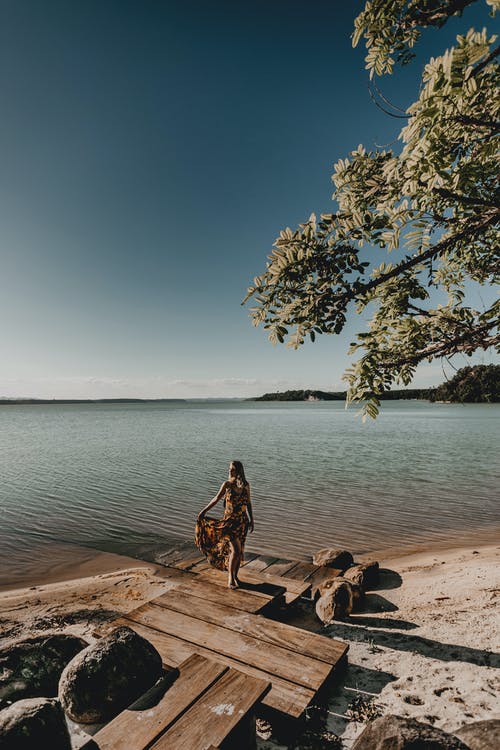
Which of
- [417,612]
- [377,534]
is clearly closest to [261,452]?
[377,534]

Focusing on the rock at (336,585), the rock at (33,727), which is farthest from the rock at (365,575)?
the rock at (33,727)

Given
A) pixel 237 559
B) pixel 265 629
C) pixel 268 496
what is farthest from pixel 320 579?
pixel 268 496

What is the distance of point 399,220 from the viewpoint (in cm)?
435

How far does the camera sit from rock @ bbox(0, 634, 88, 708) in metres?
4.79

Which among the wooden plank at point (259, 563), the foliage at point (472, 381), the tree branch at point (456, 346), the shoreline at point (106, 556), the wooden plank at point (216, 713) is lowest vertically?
the shoreline at point (106, 556)

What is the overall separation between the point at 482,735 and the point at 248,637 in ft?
8.68

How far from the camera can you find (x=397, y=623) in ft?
22.9

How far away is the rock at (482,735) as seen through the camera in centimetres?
329

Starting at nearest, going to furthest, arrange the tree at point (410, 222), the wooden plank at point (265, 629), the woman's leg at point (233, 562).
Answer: the tree at point (410, 222) < the wooden plank at point (265, 629) < the woman's leg at point (233, 562)

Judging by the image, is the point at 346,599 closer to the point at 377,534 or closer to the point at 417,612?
the point at 417,612

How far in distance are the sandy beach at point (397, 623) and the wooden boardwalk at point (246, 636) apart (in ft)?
1.94

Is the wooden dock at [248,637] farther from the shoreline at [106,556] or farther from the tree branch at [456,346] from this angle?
the shoreline at [106,556]

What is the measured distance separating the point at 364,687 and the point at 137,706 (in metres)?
2.96

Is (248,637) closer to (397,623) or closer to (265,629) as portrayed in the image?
(265,629)
